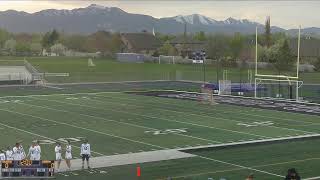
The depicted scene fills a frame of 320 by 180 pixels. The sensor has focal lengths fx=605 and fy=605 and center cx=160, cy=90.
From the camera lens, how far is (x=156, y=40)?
13600cm

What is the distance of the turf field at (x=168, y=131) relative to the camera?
21172 millimetres

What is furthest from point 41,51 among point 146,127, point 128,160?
point 128,160

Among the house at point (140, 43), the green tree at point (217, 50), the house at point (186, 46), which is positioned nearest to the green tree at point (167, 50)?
the house at point (186, 46)

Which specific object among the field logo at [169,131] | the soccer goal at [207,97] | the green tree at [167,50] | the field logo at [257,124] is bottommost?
the field logo at [257,124]

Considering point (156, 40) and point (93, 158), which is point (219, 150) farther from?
point (156, 40)

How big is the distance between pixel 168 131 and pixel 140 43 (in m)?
103

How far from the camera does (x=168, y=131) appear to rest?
29984 millimetres

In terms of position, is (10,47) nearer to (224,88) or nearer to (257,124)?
(224,88)

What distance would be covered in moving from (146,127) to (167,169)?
10466 mm

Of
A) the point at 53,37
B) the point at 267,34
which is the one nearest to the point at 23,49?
the point at 53,37

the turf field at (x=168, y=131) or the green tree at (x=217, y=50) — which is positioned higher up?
the green tree at (x=217, y=50)

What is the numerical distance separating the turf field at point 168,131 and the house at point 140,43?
83.9 meters

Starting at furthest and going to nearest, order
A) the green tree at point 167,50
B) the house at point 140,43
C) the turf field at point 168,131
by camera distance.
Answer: the house at point 140,43 → the green tree at point 167,50 → the turf field at point 168,131

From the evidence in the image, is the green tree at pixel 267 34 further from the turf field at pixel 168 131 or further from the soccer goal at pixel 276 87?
the turf field at pixel 168 131
